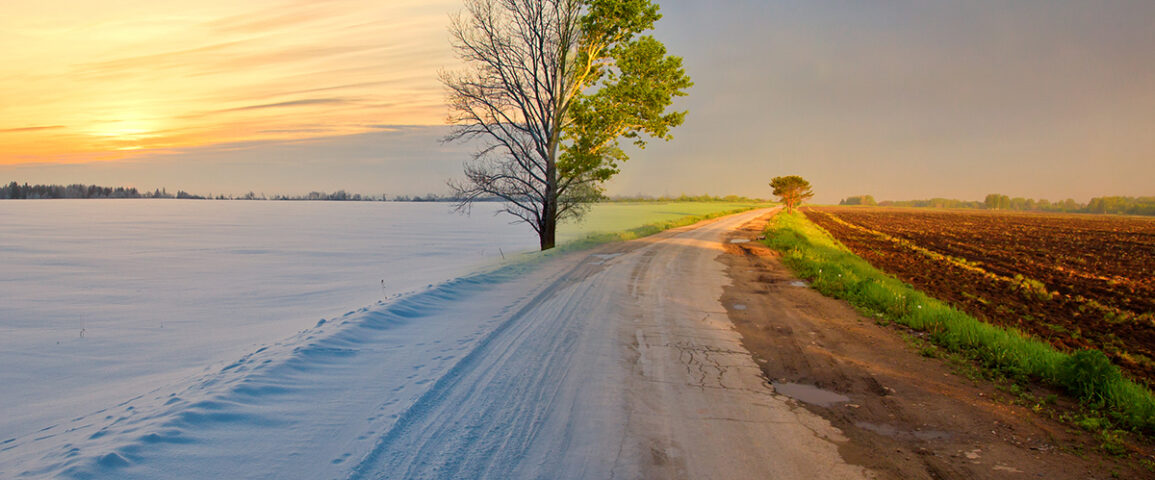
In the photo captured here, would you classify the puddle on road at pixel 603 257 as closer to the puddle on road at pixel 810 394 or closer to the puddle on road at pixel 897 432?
the puddle on road at pixel 810 394

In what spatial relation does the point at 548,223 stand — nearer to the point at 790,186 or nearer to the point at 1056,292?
the point at 1056,292

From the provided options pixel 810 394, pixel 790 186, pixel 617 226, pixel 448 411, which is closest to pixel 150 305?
pixel 448 411

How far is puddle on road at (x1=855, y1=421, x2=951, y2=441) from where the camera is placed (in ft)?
15.2

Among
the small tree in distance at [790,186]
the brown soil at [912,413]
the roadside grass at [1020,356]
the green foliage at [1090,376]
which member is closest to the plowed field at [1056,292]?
the roadside grass at [1020,356]

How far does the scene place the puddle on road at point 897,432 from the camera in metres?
4.64

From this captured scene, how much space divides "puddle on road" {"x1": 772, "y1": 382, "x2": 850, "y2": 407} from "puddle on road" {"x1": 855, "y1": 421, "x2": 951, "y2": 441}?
0.54 m

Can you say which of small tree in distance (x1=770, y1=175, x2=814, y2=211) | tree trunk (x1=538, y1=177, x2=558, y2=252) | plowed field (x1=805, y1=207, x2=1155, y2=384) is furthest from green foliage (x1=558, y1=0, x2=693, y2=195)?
small tree in distance (x1=770, y1=175, x2=814, y2=211)

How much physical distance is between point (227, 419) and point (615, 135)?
19405mm

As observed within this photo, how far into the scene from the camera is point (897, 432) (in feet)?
15.5

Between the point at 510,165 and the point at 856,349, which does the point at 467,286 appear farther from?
the point at 510,165

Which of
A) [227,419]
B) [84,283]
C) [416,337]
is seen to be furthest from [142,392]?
[84,283]

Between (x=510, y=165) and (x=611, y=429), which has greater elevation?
(x=510, y=165)

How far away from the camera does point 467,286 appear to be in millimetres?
11984

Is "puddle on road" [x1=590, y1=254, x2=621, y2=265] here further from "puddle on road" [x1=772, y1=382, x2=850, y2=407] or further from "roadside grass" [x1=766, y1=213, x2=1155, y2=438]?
"puddle on road" [x1=772, y1=382, x2=850, y2=407]
